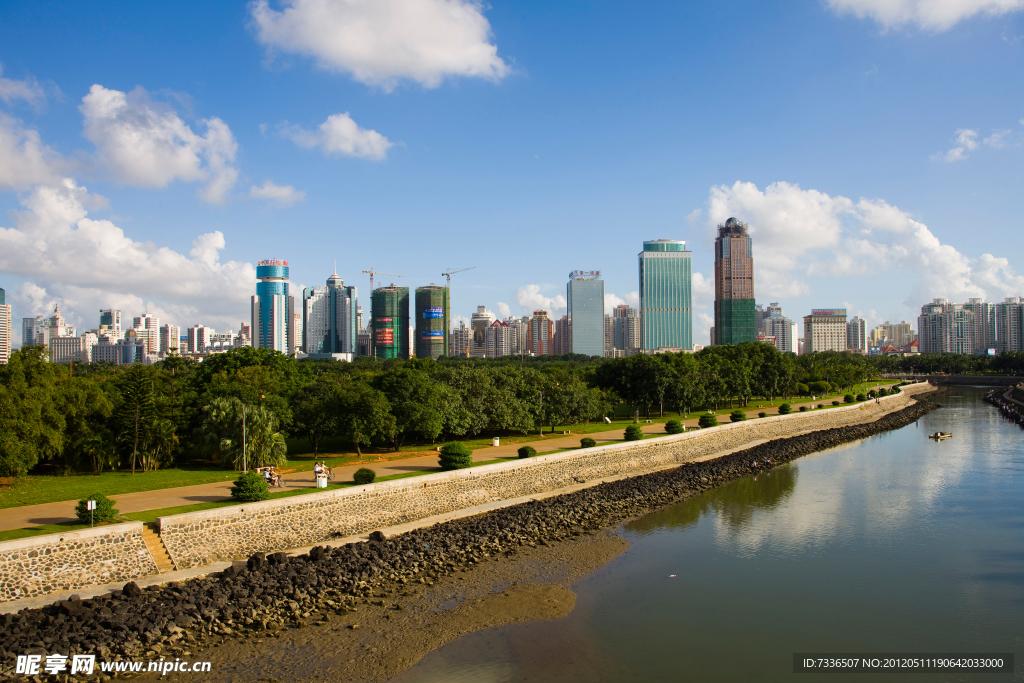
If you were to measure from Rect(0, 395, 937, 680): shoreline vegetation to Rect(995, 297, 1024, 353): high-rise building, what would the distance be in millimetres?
195082

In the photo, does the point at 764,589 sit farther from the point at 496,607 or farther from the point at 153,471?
the point at 153,471

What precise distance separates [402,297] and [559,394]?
519ft

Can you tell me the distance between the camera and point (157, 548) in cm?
1684

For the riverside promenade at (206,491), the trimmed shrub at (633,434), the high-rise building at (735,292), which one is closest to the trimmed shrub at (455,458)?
the riverside promenade at (206,491)

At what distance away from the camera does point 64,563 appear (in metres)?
15.3

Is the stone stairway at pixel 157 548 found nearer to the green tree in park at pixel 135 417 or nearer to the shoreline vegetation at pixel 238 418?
the shoreline vegetation at pixel 238 418

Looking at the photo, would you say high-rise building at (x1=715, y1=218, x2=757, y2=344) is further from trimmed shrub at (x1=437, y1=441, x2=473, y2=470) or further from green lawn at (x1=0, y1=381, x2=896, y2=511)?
trimmed shrub at (x1=437, y1=441, x2=473, y2=470)

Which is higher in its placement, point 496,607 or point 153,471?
point 153,471

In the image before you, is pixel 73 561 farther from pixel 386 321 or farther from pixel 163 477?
pixel 386 321

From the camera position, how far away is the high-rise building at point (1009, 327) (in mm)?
172125

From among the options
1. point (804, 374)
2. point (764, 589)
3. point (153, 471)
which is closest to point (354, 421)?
point (153, 471)

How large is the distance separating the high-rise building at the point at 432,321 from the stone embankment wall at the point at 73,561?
155698 millimetres

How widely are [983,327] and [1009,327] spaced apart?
10520mm

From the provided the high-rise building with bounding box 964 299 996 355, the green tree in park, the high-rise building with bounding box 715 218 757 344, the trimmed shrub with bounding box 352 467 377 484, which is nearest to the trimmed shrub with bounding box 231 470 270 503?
the trimmed shrub with bounding box 352 467 377 484
